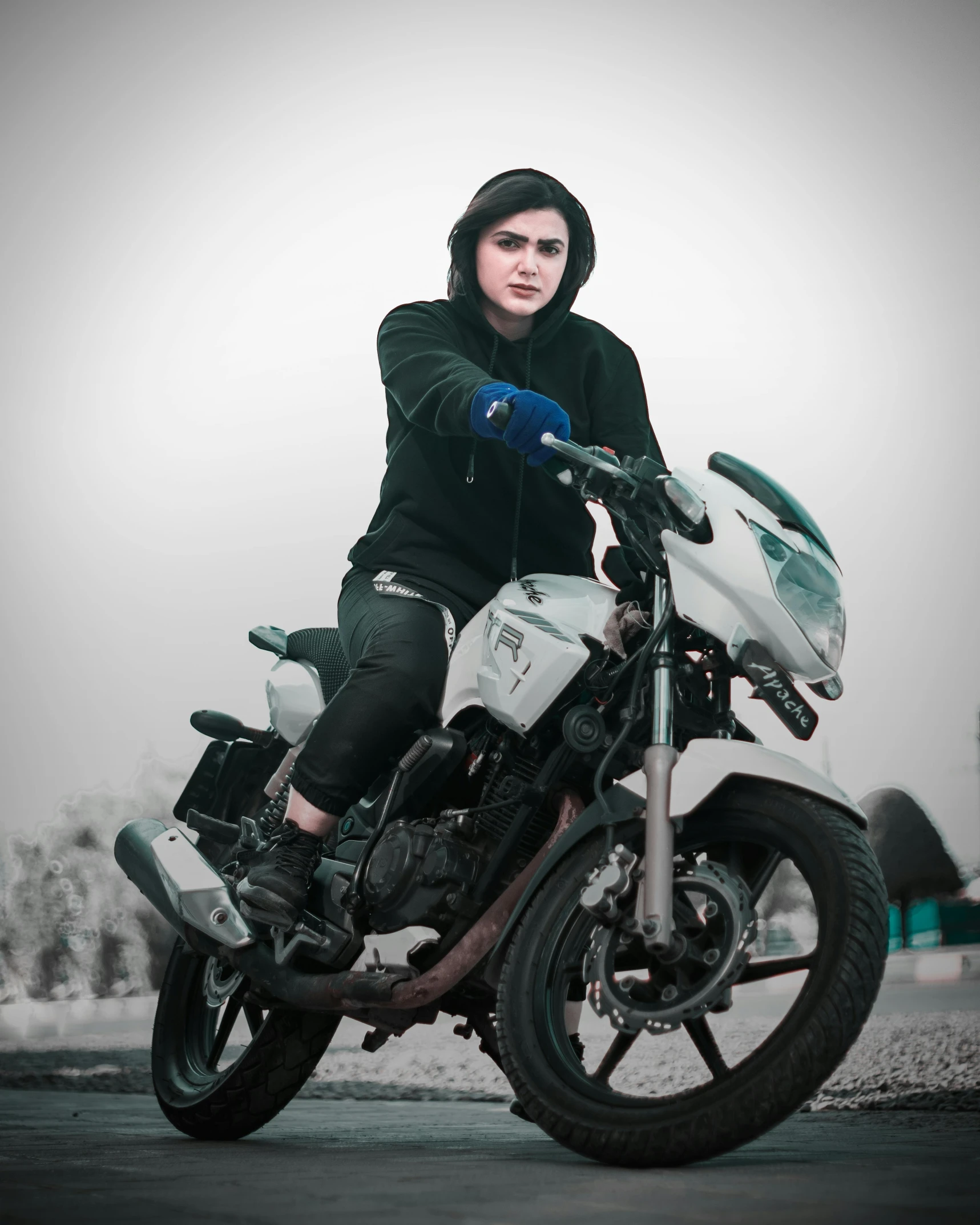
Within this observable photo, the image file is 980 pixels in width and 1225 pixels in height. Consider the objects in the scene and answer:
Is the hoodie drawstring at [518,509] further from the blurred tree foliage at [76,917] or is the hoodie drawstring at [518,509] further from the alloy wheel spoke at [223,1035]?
the blurred tree foliage at [76,917]

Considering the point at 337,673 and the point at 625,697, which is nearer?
the point at 625,697

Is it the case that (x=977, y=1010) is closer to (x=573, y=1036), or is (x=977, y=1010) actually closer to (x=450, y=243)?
(x=573, y=1036)

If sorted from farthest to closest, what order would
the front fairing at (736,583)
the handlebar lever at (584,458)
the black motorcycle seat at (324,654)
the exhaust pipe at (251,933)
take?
the black motorcycle seat at (324,654), the exhaust pipe at (251,933), the handlebar lever at (584,458), the front fairing at (736,583)

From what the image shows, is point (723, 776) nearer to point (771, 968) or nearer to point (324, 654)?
point (771, 968)

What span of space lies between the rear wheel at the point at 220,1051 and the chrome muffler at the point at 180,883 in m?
0.18

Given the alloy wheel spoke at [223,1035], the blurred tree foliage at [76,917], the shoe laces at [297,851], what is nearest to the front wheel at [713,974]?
the shoe laces at [297,851]

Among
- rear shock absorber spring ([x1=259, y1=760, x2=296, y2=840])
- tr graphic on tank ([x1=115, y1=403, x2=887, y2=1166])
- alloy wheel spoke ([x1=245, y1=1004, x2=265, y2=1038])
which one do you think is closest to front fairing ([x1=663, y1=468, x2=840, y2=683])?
tr graphic on tank ([x1=115, y1=403, x2=887, y2=1166])

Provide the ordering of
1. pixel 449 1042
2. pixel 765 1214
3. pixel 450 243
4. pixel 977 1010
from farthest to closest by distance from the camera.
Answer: pixel 449 1042 → pixel 977 1010 → pixel 450 243 → pixel 765 1214

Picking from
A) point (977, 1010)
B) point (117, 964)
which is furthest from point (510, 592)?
point (117, 964)

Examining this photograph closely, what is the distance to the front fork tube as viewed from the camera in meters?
1.55

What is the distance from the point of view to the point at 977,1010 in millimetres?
3314

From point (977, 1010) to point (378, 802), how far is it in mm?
2038

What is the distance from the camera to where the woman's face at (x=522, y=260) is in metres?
2.37

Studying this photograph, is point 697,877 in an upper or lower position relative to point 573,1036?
upper
